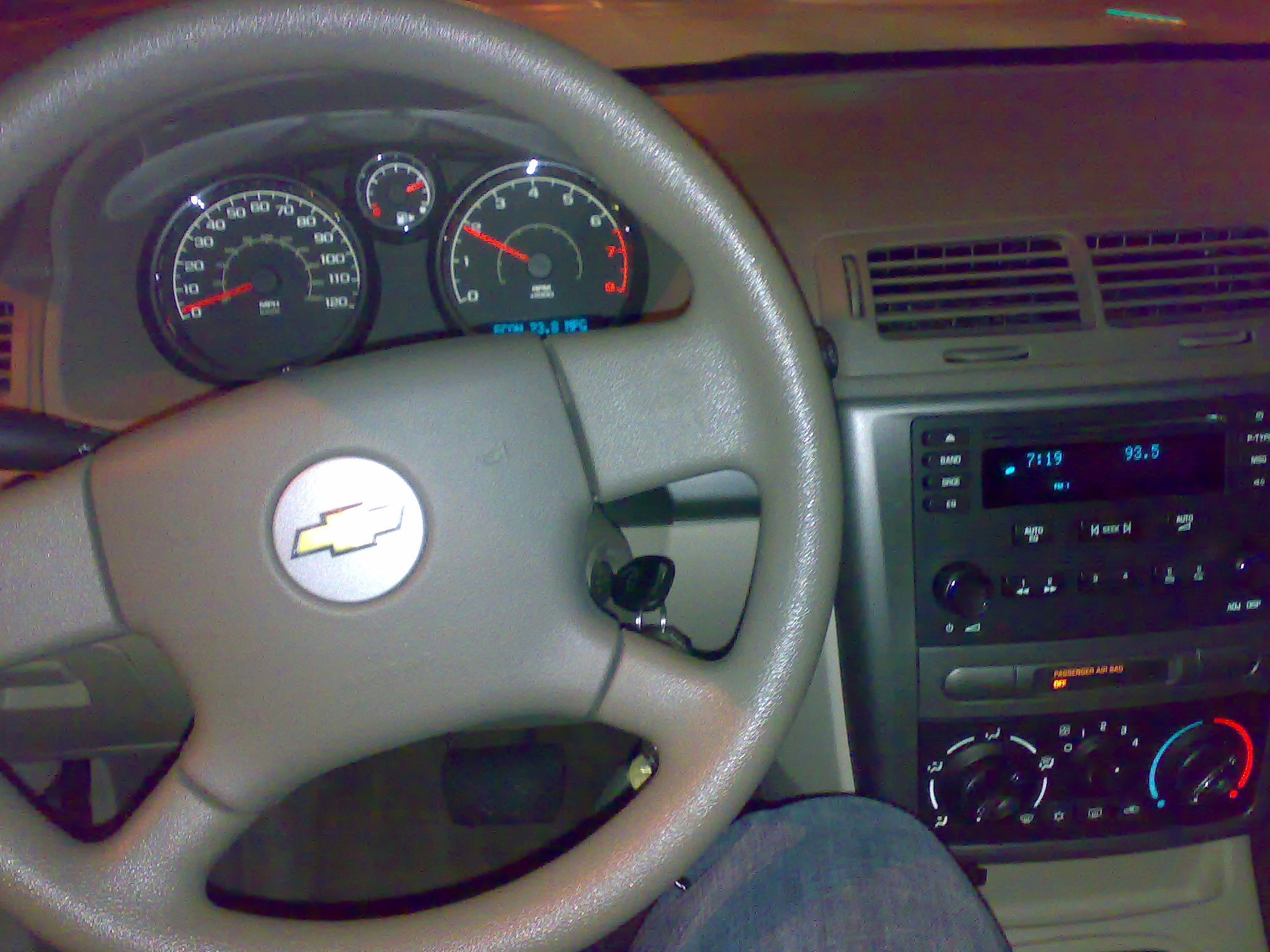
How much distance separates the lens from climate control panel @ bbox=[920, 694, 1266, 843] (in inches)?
44.1

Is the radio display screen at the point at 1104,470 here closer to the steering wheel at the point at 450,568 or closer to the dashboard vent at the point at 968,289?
the dashboard vent at the point at 968,289

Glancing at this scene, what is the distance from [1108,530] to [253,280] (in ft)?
3.18

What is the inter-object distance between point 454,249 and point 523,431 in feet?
1.28

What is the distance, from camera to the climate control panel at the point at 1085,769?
1.12m

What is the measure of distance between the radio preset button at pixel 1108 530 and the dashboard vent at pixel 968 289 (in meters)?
0.21

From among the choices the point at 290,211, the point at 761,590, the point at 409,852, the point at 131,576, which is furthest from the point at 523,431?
the point at 409,852

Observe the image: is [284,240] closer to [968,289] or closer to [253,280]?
[253,280]

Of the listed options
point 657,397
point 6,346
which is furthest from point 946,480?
point 6,346

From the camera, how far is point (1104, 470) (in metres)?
1.06

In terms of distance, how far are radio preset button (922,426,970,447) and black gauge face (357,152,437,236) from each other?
1.97 feet

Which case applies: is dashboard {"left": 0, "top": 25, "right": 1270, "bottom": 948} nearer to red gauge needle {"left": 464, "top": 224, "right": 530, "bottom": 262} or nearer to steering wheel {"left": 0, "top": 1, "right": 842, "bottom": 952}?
red gauge needle {"left": 464, "top": 224, "right": 530, "bottom": 262}

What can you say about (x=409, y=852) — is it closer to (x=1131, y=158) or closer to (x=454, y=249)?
(x=454, y=249)

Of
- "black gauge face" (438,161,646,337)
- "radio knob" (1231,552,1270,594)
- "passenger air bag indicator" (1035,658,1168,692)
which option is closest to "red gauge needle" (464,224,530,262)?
"black gauge face" (438,161,646,337)

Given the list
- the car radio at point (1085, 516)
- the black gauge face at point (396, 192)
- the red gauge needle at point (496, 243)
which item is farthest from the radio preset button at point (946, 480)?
the black gauge face at point (396, 192)
